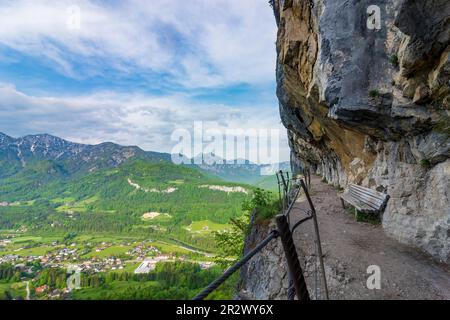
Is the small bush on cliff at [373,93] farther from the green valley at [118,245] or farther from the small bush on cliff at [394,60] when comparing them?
the green valley at [118,245]

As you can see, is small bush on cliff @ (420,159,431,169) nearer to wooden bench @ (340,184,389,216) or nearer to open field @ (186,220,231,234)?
wooden bench @ (340,184,389,216)

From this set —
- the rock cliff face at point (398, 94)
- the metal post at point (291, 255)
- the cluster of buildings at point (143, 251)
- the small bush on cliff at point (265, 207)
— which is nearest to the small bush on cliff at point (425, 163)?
the rock cliff face at point (398, 94)

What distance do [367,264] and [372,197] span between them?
352 cm

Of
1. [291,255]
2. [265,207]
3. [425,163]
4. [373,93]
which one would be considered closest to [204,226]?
[265,207]

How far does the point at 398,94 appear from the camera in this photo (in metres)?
7.21

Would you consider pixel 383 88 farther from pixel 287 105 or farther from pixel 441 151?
pixel 287 105

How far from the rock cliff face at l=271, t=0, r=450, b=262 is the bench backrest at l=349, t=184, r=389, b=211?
0.29 m

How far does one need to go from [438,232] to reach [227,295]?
887cm

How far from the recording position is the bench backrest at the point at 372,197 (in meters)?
8.57

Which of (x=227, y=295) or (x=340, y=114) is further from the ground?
(x=340, y=114)
